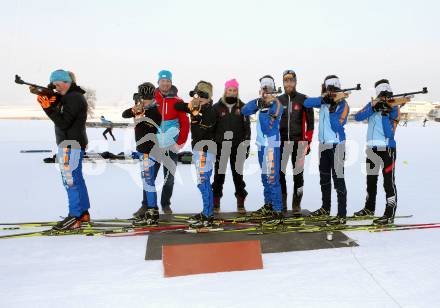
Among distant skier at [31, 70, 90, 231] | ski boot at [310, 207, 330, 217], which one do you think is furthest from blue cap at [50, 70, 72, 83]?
ski boot at [310, 207, 330, 217]

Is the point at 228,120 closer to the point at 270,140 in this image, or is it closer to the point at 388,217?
the point at 270,140

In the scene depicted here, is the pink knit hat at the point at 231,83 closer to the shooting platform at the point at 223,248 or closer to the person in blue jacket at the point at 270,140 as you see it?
the person in blue jacket at the point at 270,140

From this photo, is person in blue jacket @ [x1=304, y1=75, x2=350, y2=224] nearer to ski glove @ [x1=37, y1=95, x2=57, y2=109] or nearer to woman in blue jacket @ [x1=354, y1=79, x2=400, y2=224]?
woman in blue jacket @ [x1=354, y1=79, x2=400, y2=224]

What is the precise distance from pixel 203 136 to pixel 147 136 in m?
0.88

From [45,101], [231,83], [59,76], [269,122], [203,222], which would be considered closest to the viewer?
[45,101]

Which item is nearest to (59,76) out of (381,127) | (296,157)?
(296,157)

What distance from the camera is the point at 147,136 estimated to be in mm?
5586

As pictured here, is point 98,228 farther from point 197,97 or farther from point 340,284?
point 340,284

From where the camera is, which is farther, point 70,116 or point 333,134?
point 333,134

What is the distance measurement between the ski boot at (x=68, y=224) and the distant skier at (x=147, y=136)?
0.86m

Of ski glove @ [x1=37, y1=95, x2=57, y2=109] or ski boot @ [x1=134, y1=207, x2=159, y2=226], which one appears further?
ski boot @ [x1=134, y1=207, x2=159, y2=226]

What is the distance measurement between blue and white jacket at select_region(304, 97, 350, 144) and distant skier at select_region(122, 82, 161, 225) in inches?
97.9

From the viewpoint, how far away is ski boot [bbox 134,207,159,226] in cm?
558

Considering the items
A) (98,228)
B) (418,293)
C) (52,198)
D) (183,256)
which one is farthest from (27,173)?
(418,293)
